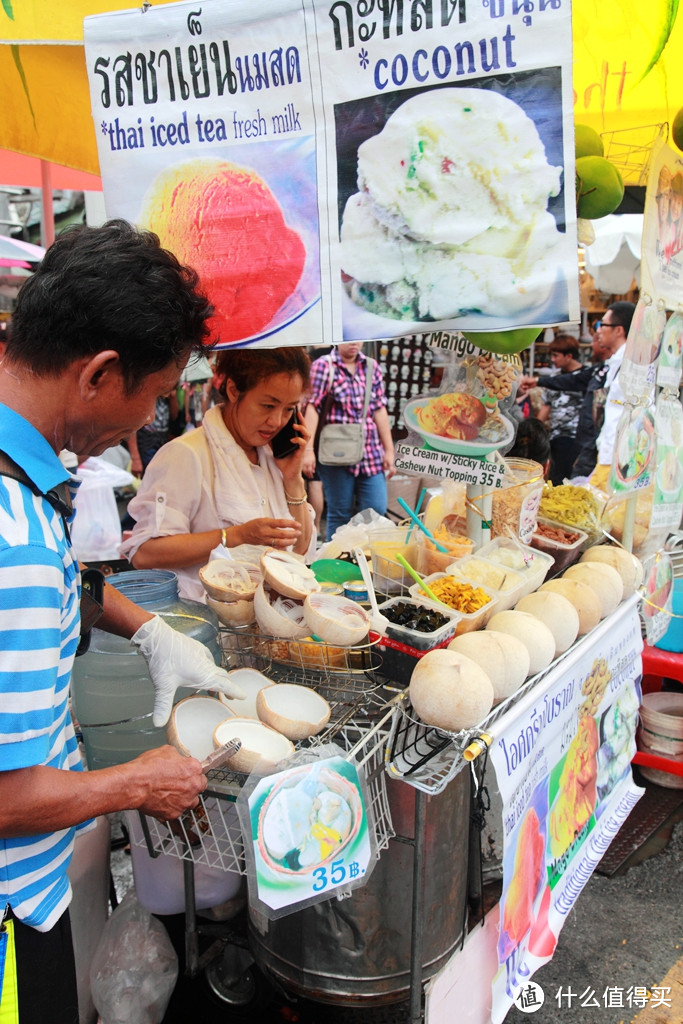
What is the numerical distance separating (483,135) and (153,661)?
151cm

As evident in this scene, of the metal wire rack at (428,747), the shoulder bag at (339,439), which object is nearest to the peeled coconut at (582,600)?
the metal wire rack at (428,747)

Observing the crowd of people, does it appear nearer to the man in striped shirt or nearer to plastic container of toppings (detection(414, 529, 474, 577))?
plastic container of toppings (detection(414, 529, 474, 577))

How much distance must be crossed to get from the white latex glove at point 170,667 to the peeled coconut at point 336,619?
0.87 feet

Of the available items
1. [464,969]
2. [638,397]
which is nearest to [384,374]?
[638,397]

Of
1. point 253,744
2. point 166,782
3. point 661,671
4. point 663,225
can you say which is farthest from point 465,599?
point 661,671

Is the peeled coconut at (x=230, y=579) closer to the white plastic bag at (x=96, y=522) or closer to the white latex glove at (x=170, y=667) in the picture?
the white latex glove at (x=170, y=667)

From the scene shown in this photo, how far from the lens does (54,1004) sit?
1.44m

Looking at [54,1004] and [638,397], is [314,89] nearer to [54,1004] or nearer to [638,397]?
[638,397]

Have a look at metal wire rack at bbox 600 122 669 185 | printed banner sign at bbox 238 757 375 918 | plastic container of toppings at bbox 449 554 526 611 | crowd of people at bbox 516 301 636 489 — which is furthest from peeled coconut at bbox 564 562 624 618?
crowd of people at bbox 516 301 636 489

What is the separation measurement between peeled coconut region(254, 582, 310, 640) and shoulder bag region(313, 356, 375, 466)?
4.24 metres

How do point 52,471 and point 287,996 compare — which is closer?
point 52,471

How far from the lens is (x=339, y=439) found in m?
6.10

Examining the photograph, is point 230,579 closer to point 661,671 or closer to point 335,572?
point 335,572

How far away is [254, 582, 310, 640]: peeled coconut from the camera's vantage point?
1857mm
